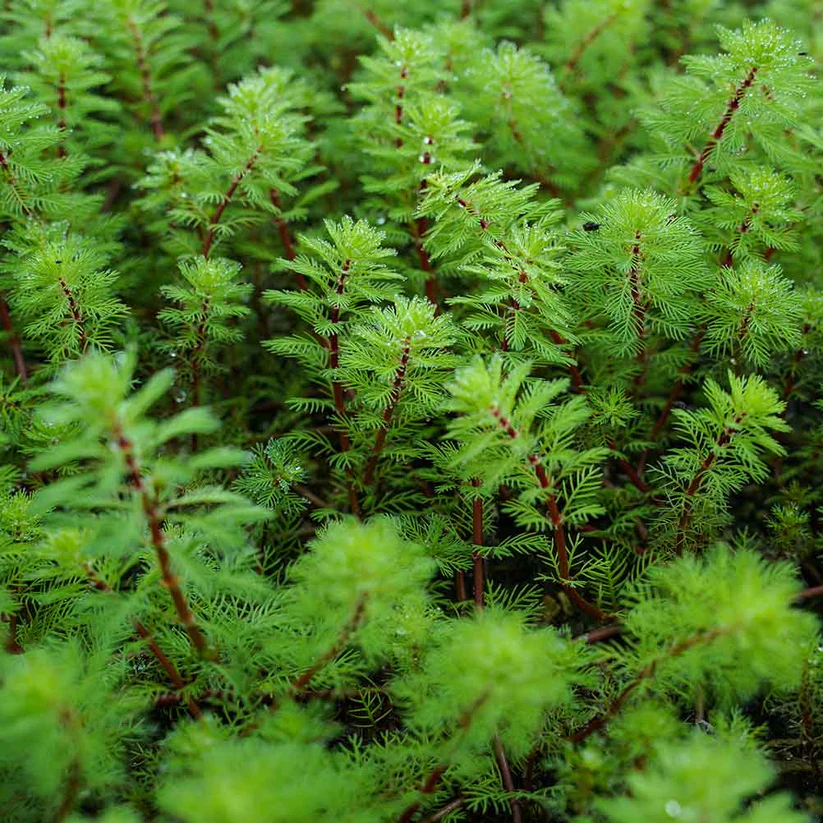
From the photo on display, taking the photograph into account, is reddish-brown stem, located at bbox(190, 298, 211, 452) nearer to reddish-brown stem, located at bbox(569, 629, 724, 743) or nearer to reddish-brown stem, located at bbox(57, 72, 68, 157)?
reddish-brown stem, located at bbox(57, 72, 68, 157)

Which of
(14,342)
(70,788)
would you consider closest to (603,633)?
(70,788)

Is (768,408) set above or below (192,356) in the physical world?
above

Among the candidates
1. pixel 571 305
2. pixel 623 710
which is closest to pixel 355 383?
pixel 571 305

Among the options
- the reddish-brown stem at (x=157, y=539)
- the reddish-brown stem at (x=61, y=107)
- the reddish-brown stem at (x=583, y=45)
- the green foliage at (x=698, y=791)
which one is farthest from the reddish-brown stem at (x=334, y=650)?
the reddish-brown stem at (x=583, y=45)

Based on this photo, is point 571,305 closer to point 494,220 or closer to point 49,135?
point 494,220

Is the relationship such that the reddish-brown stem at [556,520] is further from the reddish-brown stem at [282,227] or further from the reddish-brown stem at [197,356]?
the reddish-brown stem at [282,227]

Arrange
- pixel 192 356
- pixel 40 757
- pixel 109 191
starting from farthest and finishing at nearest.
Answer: pixel 109 191
pixel 192 356
pixel 40 757
